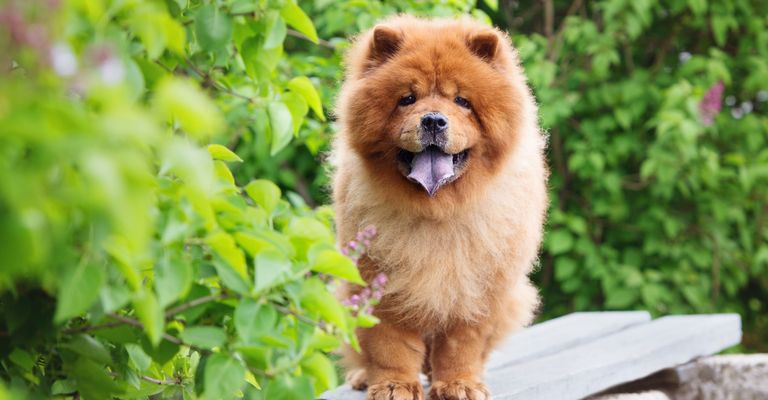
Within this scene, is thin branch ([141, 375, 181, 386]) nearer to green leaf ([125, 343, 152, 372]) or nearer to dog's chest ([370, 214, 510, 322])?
green leaf ([125, 343, 152, 372])

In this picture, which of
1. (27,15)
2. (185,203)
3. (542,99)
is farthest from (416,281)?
(542,99)

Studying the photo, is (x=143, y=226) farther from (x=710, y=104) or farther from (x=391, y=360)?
(x=710, y=104)

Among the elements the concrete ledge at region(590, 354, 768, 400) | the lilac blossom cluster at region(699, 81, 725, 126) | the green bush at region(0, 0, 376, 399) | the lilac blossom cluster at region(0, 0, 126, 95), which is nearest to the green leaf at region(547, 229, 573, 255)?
the lilac blossom cluster at region(699, 81, 725, 126)

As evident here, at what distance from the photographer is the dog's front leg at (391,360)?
296cm

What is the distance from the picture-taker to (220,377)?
70.5 inches

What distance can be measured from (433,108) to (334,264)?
1023mm

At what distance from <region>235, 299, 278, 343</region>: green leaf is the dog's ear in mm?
1369

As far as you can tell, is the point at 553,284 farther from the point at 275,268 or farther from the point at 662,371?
Answer: the point at 275,268

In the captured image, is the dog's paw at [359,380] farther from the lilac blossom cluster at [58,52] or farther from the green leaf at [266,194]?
the lilac blossom cluster at [58,52]

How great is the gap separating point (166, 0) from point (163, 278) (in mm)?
709

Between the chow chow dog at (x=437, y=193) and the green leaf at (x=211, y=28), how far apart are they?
0.81m

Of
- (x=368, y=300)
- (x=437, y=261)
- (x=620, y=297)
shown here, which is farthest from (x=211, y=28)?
(x=620, y=297)

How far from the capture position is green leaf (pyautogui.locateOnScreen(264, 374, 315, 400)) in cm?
184

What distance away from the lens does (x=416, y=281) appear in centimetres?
300
